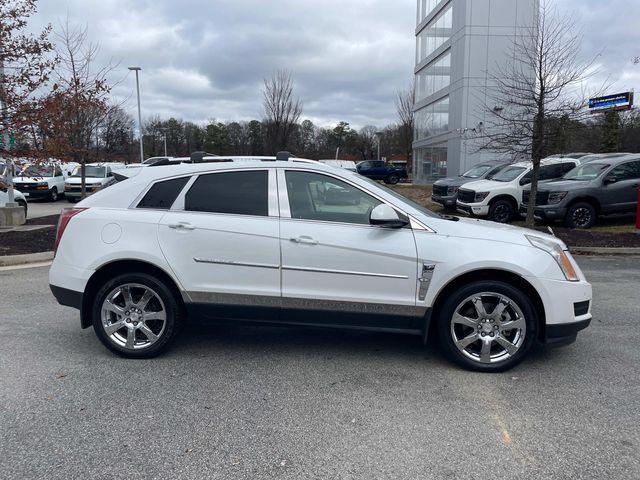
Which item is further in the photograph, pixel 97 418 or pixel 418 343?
pixel 418 343

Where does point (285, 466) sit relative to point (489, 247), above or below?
below

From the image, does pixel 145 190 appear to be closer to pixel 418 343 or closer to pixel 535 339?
pixel 418 343

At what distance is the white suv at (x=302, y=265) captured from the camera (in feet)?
13.2

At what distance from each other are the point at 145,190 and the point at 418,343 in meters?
2.89

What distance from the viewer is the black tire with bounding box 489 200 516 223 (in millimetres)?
14094

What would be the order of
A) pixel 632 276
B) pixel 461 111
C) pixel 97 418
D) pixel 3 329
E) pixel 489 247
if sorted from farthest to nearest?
1. pixel 461 111
2. pixel 632 276
3. pixel 3 329
4. pixel 489 247
5. pixel 97 418

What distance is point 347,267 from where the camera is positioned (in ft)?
13.3

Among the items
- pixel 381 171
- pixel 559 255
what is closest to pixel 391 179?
pixel 381 171

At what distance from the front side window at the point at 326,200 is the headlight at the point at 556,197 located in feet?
32.1

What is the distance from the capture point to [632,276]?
26.7 ft

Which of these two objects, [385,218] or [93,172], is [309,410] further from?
[93,172]

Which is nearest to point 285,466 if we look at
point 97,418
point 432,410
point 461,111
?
point 432,410

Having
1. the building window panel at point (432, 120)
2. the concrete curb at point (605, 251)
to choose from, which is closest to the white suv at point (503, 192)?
the concrete curb at point (605, 251)

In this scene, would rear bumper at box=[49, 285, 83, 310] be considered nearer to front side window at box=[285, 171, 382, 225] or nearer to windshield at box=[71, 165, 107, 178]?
front side window at box=[285, 171, 382, 225]
